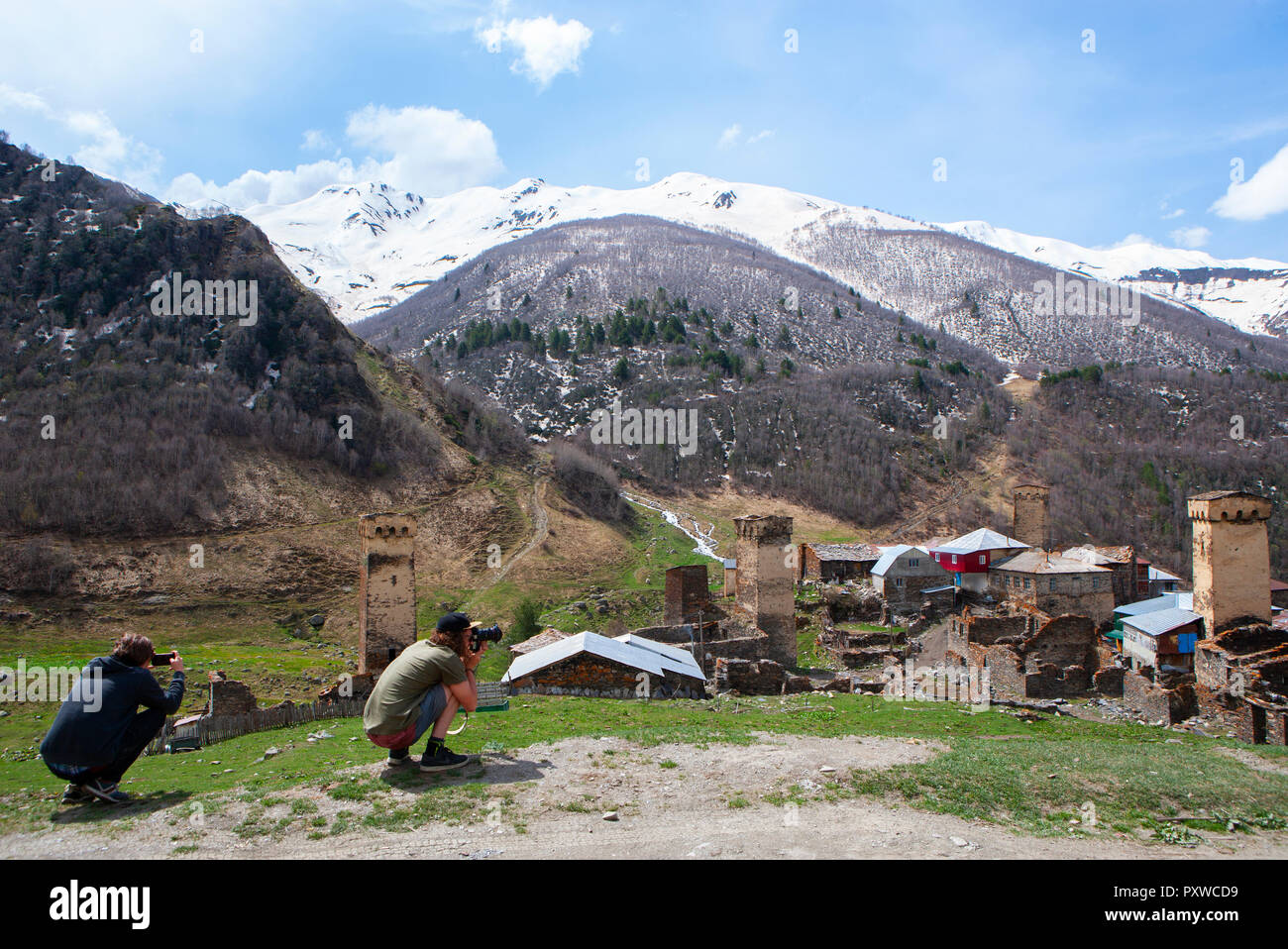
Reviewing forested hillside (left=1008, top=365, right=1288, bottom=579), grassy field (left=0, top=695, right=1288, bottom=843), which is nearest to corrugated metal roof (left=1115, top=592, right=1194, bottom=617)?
grassy field (left=0, top=695, right=1288, bottom=843)

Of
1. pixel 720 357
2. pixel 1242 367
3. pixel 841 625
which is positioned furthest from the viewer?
pixel 1242 367

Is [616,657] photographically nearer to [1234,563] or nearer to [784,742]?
[784,742]

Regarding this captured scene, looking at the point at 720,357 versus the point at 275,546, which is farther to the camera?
the point at 720,357

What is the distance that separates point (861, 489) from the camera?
269 feet

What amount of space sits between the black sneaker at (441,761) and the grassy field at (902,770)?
0.49 meters

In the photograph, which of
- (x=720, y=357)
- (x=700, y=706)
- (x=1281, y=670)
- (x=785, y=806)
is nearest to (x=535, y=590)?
(x=700, y=706)

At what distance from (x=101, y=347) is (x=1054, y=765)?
64.4 metres

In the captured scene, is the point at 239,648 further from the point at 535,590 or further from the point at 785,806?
the point at 785,806

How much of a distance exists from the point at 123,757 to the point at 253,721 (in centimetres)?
985

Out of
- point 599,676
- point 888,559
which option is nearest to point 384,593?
point 599,676

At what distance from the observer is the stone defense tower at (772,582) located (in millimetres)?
28375

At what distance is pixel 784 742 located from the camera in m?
11.1

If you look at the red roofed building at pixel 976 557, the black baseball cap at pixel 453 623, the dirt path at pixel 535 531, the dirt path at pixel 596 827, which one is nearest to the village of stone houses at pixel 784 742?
the dirt path at pixel 596 827

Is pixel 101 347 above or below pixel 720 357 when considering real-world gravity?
below
